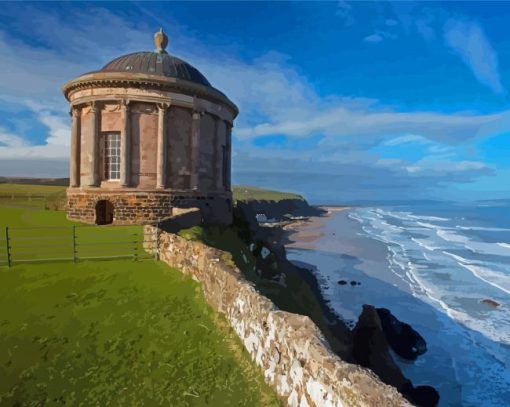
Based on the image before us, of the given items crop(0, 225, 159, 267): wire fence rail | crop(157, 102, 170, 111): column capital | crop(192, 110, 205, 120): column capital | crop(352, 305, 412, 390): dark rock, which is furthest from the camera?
crop(192, 110, 205, 120): column capital

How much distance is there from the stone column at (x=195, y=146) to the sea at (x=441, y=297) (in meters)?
14.1

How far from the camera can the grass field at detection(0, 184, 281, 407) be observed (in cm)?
637

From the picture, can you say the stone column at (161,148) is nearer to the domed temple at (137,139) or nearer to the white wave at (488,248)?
the domed temple at (137,139)

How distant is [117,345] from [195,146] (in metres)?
15.8

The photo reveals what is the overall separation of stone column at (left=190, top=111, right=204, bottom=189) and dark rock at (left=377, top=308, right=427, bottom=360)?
1459cm

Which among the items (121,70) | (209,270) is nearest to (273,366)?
(209,270)

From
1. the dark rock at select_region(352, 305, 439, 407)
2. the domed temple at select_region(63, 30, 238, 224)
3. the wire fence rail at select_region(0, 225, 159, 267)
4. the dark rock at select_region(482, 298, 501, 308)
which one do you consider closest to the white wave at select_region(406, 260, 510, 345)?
the dark rock at select_region(482, 298, 501, 308)

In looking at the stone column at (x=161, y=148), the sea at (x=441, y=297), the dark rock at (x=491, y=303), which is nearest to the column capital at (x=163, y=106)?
the stone column at (x=161, y=148)

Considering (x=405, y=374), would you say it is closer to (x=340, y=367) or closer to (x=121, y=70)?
(x=340, y=367)

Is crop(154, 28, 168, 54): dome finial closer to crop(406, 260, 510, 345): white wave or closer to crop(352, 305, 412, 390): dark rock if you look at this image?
crop(352, 305, 412, 390): dark rock

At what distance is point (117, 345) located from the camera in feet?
25.2

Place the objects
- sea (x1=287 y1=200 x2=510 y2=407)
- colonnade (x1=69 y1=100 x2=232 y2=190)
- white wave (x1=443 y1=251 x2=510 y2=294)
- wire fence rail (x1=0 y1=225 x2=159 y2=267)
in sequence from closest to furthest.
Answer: wire fence rail (x1=0 y1=225 x2=159 y2=267)
sea (x1=287 y1=200 x2=510 y2=407)
colonnade (x1=69 y1=100 x2=232 y2=190)
white wave (x1=443 y1=251 x2=510 y2=294)

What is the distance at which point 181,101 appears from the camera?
829 inches

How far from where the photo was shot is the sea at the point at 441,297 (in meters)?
16.8
